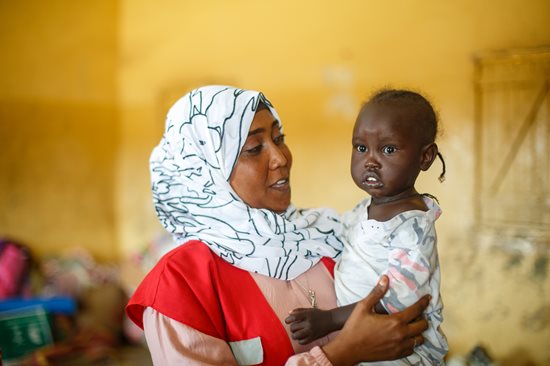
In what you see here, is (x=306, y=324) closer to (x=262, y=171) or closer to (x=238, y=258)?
(x=238, y=258)

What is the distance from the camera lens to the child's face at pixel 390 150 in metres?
1.46

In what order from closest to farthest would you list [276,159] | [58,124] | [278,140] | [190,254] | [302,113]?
[190,254] → [276,159] → [278,140] → [302,113] → [58,124]

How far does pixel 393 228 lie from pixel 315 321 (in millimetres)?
295

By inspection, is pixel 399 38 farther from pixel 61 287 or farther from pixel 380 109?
pixel 61 287

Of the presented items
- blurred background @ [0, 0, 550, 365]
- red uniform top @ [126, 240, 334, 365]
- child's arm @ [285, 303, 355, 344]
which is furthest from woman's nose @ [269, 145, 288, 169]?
blurred background @ [0, 0, 550, 365]

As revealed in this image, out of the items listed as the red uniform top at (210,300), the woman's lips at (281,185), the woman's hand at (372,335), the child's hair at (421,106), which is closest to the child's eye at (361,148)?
the child's hair at (421,106)

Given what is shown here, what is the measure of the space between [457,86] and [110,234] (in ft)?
11.3

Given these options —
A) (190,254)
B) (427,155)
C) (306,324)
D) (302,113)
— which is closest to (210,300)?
(190,254)

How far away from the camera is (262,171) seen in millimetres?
1585

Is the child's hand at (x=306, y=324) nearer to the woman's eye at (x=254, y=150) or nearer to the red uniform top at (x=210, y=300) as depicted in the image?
the red uniform top at (x=210, y=300)

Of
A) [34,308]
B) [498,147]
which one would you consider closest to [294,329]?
[498,147]

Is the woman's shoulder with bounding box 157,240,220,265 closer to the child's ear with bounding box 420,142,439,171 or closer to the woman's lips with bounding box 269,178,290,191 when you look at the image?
the woman's lips with bounding box 269,178,290,191

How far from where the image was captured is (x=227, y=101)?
5.19 ft

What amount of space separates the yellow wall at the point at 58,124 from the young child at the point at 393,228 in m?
4.02
